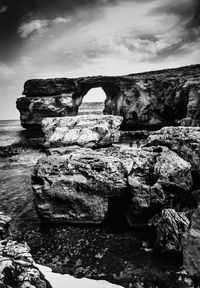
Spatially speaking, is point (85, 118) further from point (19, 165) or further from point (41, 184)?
point (41, 184)

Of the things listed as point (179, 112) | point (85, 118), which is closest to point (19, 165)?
point (85, 118)

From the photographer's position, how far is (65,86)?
1730 inches

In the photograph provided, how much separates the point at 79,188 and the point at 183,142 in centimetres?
486

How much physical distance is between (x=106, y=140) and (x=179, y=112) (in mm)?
19850

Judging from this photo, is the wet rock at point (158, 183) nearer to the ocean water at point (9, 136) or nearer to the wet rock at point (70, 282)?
the wet rock at point (70, 282)

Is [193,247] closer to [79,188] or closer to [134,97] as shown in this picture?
[79,188]

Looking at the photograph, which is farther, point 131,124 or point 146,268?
point 131,124

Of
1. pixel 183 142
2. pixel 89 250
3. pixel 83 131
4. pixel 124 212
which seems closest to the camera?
pixel 89 250

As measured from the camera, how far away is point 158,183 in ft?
25.9

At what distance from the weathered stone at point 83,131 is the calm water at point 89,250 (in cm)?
800

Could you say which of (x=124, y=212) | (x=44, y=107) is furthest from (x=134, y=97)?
(x=124, y=212)

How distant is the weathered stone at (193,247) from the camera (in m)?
4.62

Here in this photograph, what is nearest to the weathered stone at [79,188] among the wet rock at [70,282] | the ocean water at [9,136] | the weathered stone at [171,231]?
the weathered stone at [171,231]

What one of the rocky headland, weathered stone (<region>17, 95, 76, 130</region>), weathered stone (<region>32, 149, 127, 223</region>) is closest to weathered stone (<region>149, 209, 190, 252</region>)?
the rocky headland
